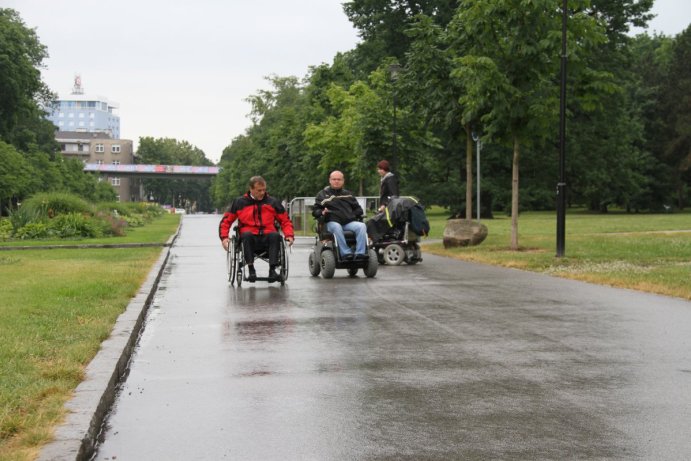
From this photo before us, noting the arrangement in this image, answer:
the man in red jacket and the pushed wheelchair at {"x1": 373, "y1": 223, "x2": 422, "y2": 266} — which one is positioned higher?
the man in red jacket

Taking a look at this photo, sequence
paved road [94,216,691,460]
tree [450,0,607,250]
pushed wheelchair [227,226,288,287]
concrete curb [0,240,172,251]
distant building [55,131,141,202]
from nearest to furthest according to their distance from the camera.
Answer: paved road [94,216,691,460] → pushed wheelchair [227,226,288,287] → tree [450,0,607,250] → concrete curb [0,240,172,251] → distant building [55,131,141,202]

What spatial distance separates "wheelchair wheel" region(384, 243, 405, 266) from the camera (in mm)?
17922

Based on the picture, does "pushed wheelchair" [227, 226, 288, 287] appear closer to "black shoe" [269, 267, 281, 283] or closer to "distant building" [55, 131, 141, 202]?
"black shoe" [269, 267, 281, 283]

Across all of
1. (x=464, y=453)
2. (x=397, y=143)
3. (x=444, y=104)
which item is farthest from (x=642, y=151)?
(x=464, y=453)

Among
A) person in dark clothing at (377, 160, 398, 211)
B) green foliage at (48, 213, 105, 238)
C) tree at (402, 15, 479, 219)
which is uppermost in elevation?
tree at (402, 15, 479, 219)

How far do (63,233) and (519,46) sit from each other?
55.8 ft

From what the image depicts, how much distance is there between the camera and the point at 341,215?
48.2 feet

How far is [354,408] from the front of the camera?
554 cm

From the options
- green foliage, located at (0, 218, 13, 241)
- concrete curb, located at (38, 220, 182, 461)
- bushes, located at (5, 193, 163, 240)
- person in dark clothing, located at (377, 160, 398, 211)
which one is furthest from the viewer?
bushes, located at (5, 193, 163, 240)

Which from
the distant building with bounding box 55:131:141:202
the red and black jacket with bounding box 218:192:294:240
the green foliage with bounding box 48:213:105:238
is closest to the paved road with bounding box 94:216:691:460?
the red and black jacket with bounding box 218:192:294:240

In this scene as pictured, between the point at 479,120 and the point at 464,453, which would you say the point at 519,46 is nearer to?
the point at 479,120

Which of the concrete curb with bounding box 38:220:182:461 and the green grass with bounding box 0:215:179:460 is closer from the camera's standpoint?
the concrete curb with bounding box 38:220:182:461

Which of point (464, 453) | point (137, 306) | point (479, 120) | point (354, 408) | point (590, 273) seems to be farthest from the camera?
point (479, 120)

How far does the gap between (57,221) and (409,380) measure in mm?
26645
